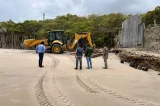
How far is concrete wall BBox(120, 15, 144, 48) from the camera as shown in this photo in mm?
30750

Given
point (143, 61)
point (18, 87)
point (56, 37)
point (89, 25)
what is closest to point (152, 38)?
point (143, 61)

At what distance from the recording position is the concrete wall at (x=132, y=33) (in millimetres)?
30750

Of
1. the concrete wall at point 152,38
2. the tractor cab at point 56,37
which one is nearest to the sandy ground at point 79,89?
the concrete wall at point 152,38

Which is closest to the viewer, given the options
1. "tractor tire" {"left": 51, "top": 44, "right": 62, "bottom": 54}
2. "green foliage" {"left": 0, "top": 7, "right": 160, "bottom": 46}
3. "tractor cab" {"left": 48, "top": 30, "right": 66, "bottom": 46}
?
"tractor tire" {"left": 51, "top": 44, "right": 62, "bottom": 54}

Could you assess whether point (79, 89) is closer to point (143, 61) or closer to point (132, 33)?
point (143, 61)

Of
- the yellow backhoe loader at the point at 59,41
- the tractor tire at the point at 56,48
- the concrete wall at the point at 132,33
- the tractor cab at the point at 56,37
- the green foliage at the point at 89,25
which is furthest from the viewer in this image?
the green foliage at the point at 89,25

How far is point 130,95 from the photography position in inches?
460

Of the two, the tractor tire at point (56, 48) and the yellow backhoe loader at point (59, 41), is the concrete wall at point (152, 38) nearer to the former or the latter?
the yellow backhoe loader at point (59, 41)

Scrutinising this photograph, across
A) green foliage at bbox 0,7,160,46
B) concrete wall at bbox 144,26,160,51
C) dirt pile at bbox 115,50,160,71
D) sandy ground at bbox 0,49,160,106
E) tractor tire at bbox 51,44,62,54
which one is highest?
green foliage at bbox 0,7,160,46

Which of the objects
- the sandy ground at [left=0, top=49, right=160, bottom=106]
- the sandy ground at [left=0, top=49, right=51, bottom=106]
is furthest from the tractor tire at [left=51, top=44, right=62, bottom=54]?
the sandy ground at [left=0, top=49, right=160, bottom=106]

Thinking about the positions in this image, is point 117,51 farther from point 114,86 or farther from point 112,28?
point 114,86

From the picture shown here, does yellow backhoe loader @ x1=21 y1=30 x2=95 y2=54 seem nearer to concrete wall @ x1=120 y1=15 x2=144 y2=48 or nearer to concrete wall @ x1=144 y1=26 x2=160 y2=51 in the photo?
concrete wall @ x1=120 y1=15 x2=144 y2=48

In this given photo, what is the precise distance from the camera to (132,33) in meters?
31.3

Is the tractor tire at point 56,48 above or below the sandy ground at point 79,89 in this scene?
above
